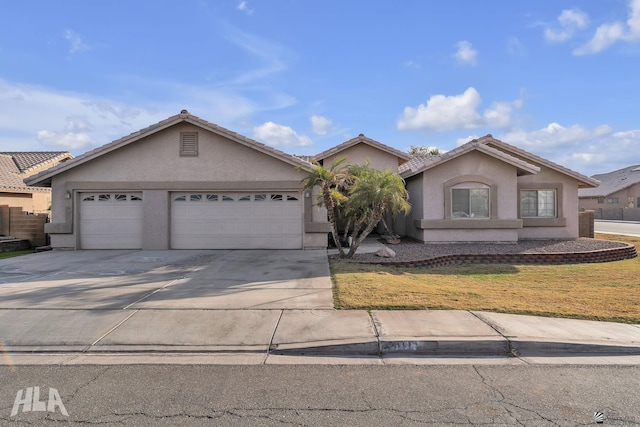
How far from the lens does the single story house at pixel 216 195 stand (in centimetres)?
1588

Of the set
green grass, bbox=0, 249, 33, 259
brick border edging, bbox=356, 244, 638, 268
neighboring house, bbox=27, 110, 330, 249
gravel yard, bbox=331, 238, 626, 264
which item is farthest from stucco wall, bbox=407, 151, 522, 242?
green grass, bbox=0, 249, 33, 259

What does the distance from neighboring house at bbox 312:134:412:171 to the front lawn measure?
9.10 metres

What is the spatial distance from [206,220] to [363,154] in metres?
8.60

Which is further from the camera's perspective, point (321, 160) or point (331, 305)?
point (321, 160)

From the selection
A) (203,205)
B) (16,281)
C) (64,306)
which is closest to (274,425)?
(64,306)

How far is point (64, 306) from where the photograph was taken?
7.53 metres

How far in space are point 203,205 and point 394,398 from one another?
13151 millimetres

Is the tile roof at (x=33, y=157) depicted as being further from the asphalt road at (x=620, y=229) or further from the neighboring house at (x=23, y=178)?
the asphalt road at (x=620, y=229)

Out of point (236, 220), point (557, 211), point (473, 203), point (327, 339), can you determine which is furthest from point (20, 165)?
point (557, 211)

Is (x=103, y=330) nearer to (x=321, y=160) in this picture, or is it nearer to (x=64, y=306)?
(x=64, y=306)

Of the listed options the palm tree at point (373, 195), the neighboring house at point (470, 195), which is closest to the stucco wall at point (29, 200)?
the palm tree at point (373, 195)

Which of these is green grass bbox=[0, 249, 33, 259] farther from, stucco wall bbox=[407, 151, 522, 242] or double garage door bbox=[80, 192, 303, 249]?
stucco wall bbox=[407, 151, 522, 242]

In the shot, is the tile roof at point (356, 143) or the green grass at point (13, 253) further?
the tile roof at point (356, 143)

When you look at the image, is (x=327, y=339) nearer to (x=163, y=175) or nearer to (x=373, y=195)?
(x=373, y=195)
